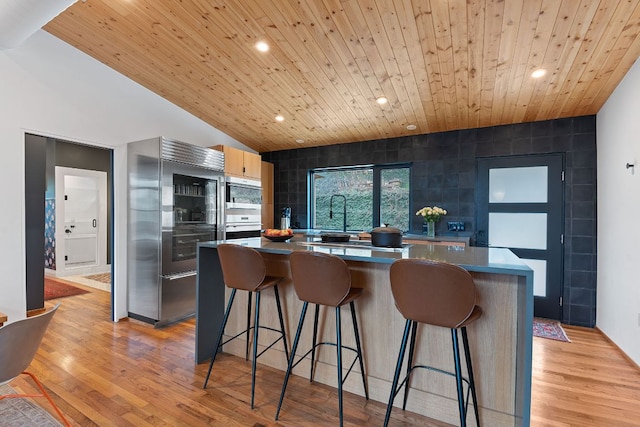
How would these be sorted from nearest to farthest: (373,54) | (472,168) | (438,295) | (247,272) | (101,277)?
(438,295)
(247,272)
(373,54)
(472,168)
(101,277)

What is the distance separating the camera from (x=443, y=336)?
192 centimetres

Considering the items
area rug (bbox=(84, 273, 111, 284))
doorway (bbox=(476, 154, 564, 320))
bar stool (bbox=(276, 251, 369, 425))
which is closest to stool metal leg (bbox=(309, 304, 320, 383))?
bar stool (bbox=(276, 251, 369, 425))

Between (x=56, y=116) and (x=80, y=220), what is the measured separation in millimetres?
3705

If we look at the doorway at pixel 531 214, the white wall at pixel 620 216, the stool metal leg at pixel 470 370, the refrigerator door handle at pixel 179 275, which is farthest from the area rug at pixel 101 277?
the white wall at pixel 620 216

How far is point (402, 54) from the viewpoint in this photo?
279 centimetres

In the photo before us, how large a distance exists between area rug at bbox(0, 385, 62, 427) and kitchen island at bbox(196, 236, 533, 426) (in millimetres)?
1370

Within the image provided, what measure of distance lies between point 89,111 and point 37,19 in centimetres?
130

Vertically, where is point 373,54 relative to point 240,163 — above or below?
above

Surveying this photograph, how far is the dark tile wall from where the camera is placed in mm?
3689

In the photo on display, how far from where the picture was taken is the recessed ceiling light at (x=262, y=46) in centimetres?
283

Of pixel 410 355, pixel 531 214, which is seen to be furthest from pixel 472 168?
pixel 410 355

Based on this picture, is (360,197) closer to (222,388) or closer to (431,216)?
(431,216)

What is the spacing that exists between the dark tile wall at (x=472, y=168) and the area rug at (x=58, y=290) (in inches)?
129

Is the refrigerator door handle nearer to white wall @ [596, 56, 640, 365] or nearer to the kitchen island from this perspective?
the kitchen island
